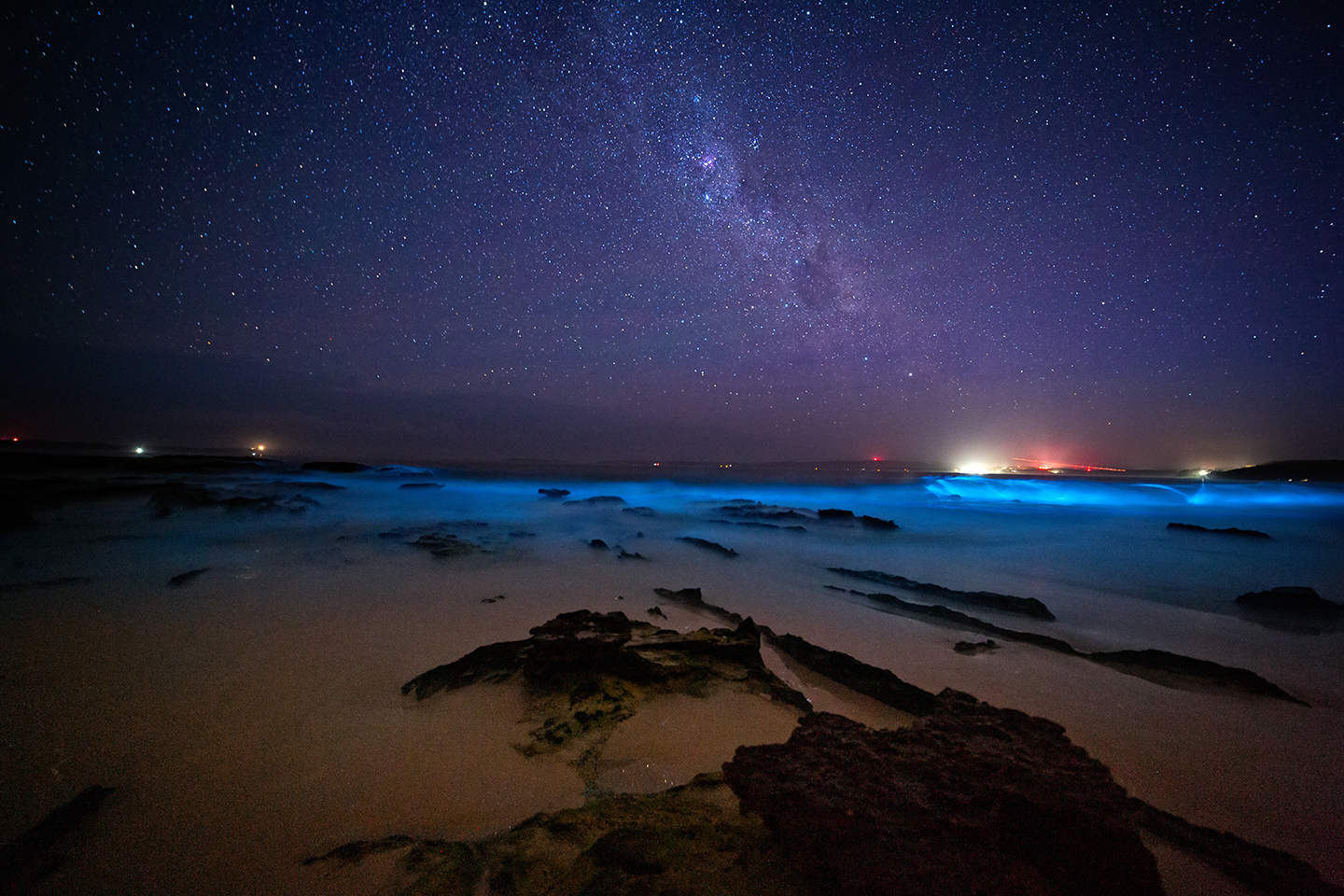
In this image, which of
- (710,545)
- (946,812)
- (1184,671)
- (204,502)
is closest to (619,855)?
(946,812)

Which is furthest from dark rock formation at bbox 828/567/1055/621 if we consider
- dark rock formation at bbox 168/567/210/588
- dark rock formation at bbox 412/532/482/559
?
dark rock formation at bbox 168/567/210/588

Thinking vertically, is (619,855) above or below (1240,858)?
above

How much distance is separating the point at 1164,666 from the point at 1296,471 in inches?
2201

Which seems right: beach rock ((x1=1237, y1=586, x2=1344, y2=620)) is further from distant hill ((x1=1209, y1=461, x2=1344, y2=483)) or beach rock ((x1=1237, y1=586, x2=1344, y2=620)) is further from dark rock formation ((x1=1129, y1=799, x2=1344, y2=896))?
distant hill ((x1=1209, y1=461, x2=1344, y2=483))

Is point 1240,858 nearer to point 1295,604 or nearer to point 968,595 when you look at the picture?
point 968,595

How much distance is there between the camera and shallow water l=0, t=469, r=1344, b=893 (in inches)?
70.1

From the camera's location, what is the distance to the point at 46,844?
159 centimetres

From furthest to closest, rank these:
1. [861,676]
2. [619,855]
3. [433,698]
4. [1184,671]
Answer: [1184,671] → [861,676] → [433,698] → [619,855]

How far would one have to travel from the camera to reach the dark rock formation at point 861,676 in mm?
2627

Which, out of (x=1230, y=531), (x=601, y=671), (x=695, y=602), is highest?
(x=1230, y=531)

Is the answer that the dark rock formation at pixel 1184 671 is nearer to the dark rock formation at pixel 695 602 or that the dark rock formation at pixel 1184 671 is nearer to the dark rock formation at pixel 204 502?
the dark rock formation at pixel 695 602

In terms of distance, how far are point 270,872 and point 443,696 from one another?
1131 millimetres

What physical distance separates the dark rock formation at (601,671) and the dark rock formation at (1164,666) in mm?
2424

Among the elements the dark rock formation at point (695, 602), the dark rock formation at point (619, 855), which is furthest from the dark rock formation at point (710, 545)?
the dark rock formation at point (619, 855)
